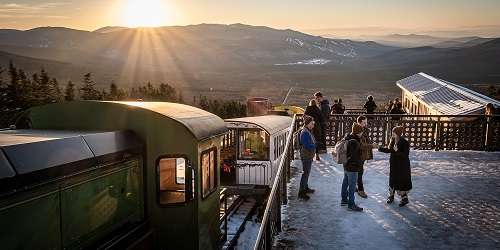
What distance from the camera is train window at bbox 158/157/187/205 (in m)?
7.59

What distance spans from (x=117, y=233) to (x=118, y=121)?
1.91m

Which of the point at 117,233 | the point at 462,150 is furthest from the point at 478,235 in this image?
the point at 462,150

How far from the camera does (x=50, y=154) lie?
17.3 ft

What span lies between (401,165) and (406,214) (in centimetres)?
105

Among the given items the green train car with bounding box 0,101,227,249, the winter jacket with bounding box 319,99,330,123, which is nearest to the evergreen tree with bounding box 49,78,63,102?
the winter jacket with bounding box 319,99,330,123

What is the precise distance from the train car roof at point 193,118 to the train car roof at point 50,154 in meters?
1.00

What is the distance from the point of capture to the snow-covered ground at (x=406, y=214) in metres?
7.06

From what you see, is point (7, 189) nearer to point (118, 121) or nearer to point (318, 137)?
point (118, 121)

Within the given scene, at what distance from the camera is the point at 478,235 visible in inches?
289

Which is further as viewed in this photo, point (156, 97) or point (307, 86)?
point (307, 86)

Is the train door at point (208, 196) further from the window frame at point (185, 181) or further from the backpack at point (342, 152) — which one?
the backpack at point (342, 152)

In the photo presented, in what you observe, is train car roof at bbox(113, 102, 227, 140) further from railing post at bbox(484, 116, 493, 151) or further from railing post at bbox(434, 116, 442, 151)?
railing post at bbox(484, 116, 493, 151)

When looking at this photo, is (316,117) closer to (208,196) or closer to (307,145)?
(307,145)

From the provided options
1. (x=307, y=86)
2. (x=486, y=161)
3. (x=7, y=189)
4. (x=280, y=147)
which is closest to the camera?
(x=7, y=189)
